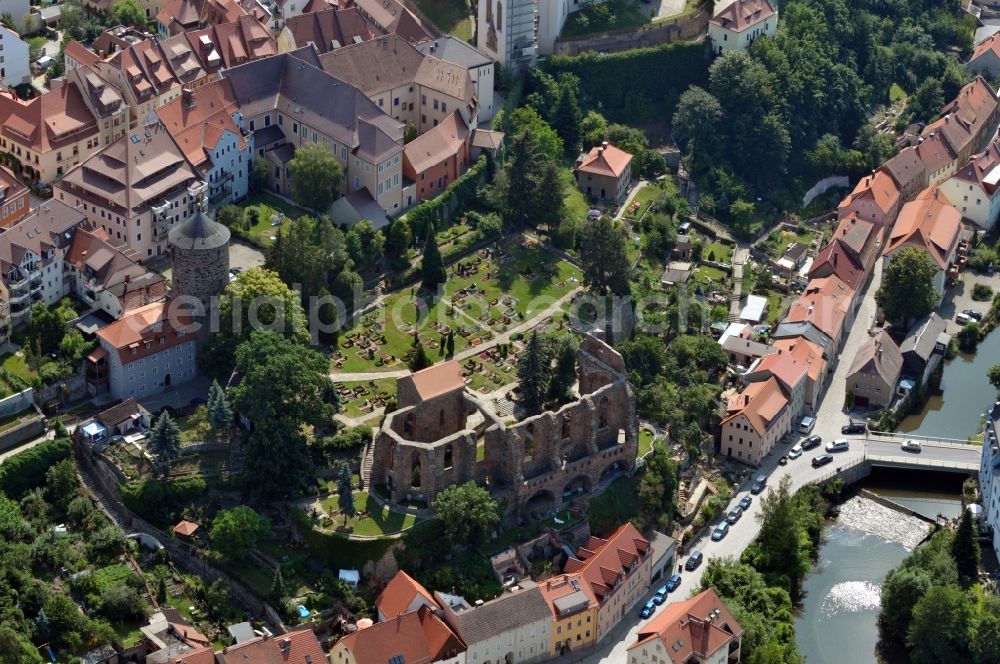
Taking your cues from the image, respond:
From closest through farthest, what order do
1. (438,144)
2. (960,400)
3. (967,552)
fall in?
(967,552) → (960,400) → (438,144)

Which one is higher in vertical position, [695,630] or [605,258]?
[605,258]

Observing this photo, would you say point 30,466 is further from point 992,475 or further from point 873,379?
point 992,475

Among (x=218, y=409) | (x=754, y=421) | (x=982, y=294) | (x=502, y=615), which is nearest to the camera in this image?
(x=502, y=615)

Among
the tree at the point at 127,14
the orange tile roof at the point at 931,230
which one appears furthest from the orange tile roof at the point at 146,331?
the orange tile roof at the point at 931,230

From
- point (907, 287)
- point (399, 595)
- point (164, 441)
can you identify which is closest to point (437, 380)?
point (399, 595)

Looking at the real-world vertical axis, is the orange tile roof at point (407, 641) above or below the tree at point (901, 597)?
above

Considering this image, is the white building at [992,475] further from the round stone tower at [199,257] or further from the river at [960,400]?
the round stone tower at [199,257]
